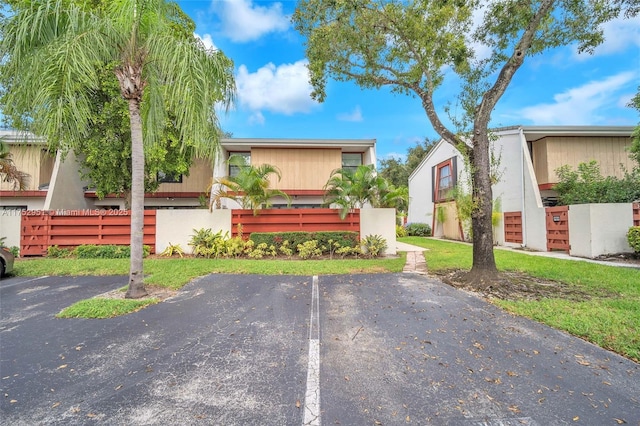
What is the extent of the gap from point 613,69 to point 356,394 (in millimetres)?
13374

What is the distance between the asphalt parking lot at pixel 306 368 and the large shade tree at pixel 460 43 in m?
3.33

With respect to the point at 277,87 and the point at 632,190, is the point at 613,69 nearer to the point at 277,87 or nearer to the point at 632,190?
the point at 632,190

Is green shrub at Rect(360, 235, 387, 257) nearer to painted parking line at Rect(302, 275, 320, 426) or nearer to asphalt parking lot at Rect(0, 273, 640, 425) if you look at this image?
asphalt parking lot at Rect(0, 273, 640, 425)

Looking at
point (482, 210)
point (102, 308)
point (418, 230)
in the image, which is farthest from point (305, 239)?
point (418, 230)

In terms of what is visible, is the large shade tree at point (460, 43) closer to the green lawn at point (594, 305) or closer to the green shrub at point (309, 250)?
the green lawn at point (594, 305)

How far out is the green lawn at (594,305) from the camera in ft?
12.0

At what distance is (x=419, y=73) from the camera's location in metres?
8.08

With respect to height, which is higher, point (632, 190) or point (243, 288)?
point (632, 190)

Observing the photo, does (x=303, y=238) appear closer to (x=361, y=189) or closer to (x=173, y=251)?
(x=361, y=189)

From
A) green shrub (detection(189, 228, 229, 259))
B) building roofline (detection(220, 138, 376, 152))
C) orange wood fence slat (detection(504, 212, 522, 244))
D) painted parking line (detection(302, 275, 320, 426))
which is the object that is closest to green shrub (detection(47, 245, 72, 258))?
green shrub (detection(189, 228, 229, 259))

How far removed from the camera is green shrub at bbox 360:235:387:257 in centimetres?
1034

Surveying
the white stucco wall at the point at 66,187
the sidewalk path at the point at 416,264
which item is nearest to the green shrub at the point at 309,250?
the sidewalk path at the point at 416,264

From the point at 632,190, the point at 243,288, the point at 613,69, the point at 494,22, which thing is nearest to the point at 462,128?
the point at 494,22

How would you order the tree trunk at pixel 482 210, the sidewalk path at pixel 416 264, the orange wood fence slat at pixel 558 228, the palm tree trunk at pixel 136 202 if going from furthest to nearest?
the orange wood fence slat at pixel 558 228 < the sidewalk path at pixel 416 264 < the tree trunk at pixel 482 210 < the palm tree trunk at pixel 136 202
